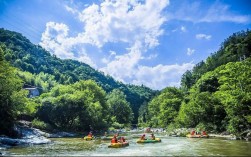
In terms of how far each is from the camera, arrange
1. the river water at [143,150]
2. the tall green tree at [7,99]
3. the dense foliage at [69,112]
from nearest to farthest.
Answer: the river water at [143,150] < the tall green tree at [7,99] < the dense foliage at [69,112]

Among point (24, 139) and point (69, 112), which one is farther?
point (69, 112)

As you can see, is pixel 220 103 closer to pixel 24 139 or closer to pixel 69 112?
pixel 69 112

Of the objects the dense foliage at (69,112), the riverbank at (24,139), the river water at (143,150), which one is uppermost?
the dense foliage at (69,112)

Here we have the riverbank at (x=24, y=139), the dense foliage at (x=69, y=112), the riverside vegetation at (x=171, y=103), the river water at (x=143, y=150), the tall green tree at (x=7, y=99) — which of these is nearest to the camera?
the river water at (x=143, y=150)

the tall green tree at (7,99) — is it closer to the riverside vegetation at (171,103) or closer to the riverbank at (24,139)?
the riverside vegetation at (171,103)

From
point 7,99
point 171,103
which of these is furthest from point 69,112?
point 171,103

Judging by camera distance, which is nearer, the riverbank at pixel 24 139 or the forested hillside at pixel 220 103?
the riverbank at pixel 24 139

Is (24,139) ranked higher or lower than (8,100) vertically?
lower

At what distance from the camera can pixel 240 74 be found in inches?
2105

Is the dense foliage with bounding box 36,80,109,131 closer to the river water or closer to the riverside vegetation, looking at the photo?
the riverside vegetation

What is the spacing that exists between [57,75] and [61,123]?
112411mm

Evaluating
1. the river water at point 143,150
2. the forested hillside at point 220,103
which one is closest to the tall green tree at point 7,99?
the river water at point 143,150

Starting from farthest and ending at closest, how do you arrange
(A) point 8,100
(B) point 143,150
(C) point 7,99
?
(A) point 8,100
(C) point 7,99
(B) point 143,150

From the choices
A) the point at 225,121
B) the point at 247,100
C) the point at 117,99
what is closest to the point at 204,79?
the point at 225,121
